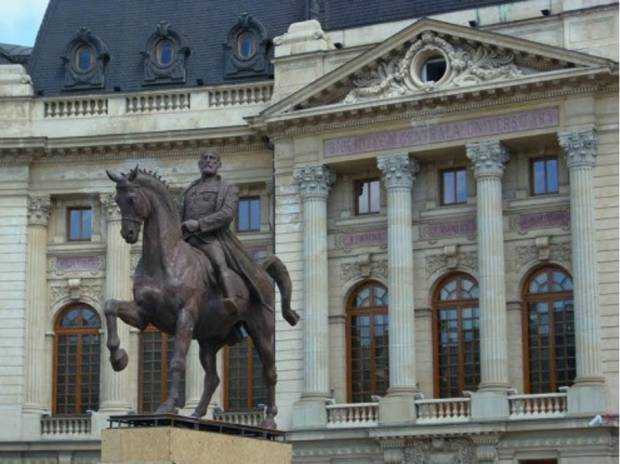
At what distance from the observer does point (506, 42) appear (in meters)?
43.6

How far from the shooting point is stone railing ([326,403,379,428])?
44500 mm

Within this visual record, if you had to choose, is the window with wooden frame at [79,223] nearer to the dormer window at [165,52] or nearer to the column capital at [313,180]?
the dormer window at [165,52]

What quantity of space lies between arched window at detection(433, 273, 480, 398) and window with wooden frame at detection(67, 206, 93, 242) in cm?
1237

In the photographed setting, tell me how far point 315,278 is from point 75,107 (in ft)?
35.5

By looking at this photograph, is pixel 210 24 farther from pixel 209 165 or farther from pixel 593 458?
pixel 209 165

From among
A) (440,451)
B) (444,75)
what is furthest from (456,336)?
(444,75)

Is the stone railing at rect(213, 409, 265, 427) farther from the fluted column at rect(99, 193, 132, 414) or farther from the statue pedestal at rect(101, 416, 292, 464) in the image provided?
the statue pedestal at rect(101, 416, 292, 464)

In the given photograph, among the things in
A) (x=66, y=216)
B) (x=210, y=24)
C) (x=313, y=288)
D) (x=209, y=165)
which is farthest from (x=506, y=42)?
(x=209, y=165)

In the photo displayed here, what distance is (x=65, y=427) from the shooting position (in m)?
48.3

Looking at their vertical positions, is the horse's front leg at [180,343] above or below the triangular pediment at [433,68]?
below

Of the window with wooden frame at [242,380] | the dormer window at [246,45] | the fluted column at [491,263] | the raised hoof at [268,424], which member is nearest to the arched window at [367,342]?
the window with wooden frame at [242,380]

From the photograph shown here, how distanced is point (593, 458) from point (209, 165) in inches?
933

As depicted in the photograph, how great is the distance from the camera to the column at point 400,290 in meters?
44.1

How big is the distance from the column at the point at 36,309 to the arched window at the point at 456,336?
42.8ft
